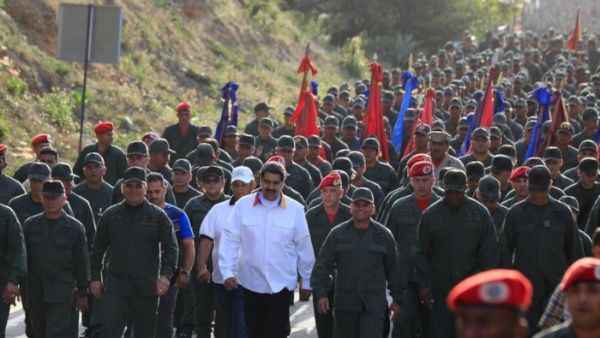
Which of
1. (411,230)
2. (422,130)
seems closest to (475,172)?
(411,230)

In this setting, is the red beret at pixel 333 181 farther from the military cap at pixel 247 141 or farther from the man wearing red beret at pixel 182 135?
the man wearing red beret at pixel 182 135

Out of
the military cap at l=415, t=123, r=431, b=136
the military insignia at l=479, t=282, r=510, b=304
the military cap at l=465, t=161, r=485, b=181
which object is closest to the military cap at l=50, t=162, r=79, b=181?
the military cap at l=465, t=161, r=485, b=181

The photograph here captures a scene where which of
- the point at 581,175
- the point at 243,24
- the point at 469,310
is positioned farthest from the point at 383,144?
the point at 243,24

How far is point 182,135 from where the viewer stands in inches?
814

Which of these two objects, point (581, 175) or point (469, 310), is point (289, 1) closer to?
point (581, 175)

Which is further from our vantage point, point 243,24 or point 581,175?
point 243,24

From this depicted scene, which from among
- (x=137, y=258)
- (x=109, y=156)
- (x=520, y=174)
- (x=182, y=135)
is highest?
(x=182, y=135)

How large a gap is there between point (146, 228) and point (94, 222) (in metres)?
1.72

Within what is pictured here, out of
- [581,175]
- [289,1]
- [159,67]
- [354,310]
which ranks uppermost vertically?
[289,1]

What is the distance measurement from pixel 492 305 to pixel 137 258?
6.93m

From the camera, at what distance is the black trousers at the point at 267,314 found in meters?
12.4

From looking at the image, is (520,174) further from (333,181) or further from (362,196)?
(362,196)

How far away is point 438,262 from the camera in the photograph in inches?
496

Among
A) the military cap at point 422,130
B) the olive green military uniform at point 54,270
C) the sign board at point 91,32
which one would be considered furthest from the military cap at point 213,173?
the sign board at point 91,32
